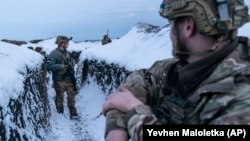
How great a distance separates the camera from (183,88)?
2016 mm

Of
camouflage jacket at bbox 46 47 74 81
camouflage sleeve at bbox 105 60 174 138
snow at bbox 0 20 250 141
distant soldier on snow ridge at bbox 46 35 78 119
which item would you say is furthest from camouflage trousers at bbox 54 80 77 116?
camouflage sleeve at bbox 105 60 174 138

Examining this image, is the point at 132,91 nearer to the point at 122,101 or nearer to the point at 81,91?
the point at 122,101

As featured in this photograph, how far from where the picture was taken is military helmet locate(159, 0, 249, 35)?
6.06 feet

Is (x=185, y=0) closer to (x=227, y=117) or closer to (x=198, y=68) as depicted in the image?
(x=198, y=68)

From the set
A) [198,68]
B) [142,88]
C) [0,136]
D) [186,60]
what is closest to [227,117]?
[198,68]

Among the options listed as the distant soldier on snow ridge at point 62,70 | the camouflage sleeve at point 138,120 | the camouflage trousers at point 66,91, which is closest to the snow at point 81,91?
the camouflage trousers at point 66,91

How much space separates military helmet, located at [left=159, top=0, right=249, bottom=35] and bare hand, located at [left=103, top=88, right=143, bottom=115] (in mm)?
453

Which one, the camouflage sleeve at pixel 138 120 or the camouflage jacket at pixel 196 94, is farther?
the camouflage sleeve at pixel 138 120

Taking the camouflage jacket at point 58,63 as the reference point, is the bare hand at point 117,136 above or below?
above

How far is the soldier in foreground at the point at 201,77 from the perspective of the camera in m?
1.70

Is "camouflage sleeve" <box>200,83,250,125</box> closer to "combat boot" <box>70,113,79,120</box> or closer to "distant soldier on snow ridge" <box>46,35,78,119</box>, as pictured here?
"distant soldier on snow ridge" <box>46,35,78,119</box>

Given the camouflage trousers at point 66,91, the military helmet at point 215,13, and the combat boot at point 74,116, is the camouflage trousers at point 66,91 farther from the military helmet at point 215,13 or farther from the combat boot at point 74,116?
the military helmet at point 215,13

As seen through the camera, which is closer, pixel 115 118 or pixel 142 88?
pixel 115 118

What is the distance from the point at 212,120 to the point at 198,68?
278 mm
